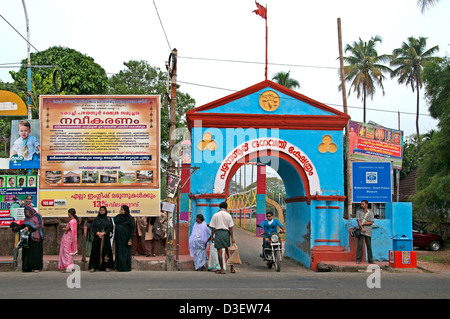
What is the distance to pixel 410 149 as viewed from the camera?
39000mm

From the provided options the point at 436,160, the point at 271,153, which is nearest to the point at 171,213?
the point at 271,153

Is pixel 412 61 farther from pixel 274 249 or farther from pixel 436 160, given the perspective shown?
pixel 274 249

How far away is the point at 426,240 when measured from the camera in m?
24.0

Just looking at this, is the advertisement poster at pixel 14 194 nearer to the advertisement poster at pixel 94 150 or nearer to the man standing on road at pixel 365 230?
the advertisement poster at pixel 94 150

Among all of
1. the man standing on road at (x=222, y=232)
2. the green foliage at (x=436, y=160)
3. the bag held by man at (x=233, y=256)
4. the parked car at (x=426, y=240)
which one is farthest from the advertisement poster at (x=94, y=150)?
the parked car at (x=426, y=240)

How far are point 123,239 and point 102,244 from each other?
1.82 ft

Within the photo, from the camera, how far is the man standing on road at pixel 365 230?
13734mm

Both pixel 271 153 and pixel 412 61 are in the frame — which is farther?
pixel 412 61

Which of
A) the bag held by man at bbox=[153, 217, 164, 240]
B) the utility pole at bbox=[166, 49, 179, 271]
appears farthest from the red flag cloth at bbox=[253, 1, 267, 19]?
the bag held by man at bbox=[153, 217, 164, 240]

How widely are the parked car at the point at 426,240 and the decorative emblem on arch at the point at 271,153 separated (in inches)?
455

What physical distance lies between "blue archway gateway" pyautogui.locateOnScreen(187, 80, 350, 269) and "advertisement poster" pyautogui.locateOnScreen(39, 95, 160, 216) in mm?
1360

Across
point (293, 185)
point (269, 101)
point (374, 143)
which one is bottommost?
point (293, 185)
